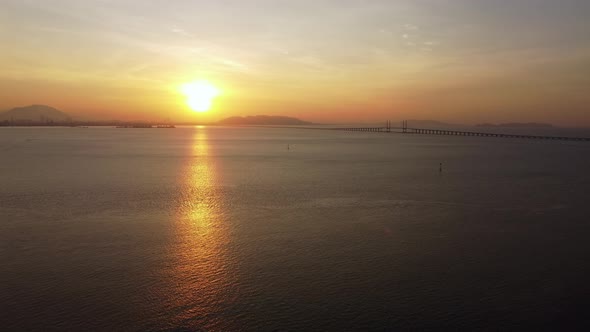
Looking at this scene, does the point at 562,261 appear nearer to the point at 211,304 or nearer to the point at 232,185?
the point at 211,304

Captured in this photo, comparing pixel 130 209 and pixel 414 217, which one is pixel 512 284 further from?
pixel 130 209

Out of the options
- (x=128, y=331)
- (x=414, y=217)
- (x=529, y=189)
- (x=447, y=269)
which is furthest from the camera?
(x=529, y=189)

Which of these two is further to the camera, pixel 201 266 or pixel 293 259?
pixel 293 259

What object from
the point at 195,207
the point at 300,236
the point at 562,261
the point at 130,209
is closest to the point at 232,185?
the point at 195,207

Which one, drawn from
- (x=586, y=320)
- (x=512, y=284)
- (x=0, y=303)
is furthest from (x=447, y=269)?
(x=0, y=303)

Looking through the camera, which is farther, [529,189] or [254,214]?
[529,189]

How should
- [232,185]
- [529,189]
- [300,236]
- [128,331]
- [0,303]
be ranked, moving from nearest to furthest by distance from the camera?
[128,331]
[0,303]
[300,236]
[529,189]
[232,185]
